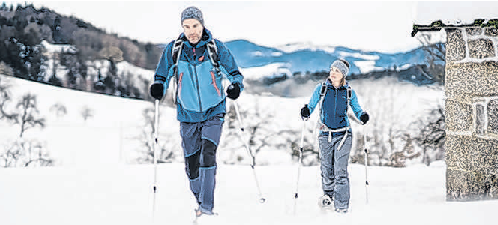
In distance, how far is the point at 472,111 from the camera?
373cm

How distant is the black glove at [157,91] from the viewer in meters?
3.05

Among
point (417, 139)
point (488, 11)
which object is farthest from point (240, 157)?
point (488, 11)

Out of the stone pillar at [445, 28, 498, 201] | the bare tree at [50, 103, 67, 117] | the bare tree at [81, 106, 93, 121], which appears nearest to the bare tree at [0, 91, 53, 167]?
the bare tree at [50, 103, 67, 117]

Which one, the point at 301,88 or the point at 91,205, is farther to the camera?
the point at 301,88

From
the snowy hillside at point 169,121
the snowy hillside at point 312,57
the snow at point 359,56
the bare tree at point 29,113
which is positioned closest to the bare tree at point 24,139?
the bare tree at point 29,113

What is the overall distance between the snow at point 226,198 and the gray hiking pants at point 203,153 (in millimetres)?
162

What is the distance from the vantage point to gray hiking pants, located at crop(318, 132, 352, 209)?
3.55 m

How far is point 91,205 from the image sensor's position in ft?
13.0

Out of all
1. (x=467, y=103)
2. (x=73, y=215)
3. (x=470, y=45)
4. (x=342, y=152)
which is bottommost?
(x=73, y=215)

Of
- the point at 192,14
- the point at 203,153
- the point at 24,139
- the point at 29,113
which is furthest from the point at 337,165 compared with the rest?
the point at 24,139

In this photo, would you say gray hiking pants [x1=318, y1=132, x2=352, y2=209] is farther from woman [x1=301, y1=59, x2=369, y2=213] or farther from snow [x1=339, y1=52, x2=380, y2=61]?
snow [x1=339, y1=52, x2=380, y2=61]

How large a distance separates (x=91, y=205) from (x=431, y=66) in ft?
18.7

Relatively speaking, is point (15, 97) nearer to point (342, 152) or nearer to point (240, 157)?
point (240, 157)

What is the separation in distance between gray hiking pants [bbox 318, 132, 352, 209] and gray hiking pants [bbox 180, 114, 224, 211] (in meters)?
0.84
